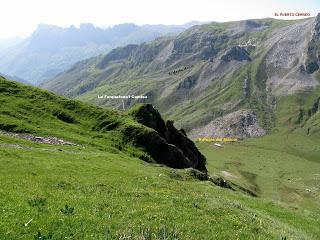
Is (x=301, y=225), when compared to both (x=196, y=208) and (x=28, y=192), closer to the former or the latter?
(x=196, y=208)

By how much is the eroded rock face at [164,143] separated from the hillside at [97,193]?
1.89 ft

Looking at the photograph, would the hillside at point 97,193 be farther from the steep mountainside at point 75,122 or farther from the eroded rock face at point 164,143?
the eroded rock face at point 164,143

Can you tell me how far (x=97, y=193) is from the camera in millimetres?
31188

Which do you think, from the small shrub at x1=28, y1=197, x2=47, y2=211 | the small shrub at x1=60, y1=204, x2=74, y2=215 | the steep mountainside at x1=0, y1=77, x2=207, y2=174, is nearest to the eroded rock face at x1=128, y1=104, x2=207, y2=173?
the steep mountainside at x1=0, y1=77, x2=207, y2=174

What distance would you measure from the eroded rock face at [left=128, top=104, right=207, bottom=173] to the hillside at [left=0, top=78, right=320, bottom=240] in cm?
58

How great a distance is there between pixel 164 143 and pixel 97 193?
60.3m

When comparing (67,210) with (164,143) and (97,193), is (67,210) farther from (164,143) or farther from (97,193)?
(164,143)

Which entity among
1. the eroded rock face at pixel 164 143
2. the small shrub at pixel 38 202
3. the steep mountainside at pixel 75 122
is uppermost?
the small shrub at pixel 38 202

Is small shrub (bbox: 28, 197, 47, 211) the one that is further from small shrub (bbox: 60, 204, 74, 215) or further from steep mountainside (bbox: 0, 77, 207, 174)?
steep mountainside (bbox: 0, 77, 207, 174)

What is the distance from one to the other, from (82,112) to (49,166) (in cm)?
4939

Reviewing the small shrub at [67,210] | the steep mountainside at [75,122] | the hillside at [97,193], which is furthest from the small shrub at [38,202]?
the steep mountainside at [75,122]

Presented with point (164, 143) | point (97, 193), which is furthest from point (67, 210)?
point (164, 143)

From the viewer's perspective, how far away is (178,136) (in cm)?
11150

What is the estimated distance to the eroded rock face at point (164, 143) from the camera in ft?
296
